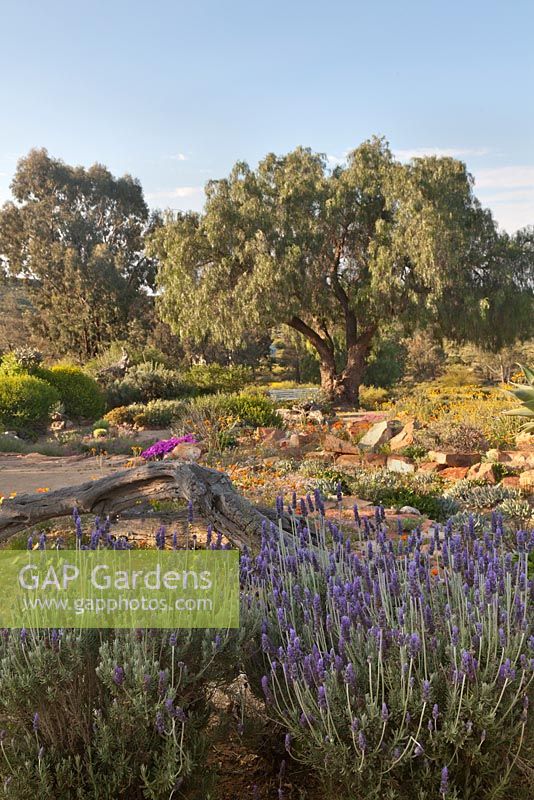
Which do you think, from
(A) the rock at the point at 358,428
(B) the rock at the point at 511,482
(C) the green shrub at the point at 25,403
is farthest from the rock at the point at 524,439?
(C) the green shrub at the point at 25,403

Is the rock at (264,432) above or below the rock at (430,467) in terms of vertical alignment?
above

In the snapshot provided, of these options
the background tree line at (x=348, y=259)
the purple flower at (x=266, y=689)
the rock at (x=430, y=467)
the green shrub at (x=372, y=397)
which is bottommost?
the green shrub at (x=372, y=397)

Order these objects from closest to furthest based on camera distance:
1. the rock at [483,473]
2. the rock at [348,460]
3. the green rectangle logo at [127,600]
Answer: the green rectangle logo at [127,600] → the rock at [483,473] → the rock at [348,460]

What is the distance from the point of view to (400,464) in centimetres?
914

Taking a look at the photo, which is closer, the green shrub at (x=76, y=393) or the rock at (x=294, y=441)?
the rock at (x=294, y=441)

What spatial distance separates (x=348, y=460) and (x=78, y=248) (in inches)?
1101

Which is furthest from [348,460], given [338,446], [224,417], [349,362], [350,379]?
[349,362]

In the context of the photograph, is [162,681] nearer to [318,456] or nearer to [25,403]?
[318,456]

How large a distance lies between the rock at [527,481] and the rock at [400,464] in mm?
1496

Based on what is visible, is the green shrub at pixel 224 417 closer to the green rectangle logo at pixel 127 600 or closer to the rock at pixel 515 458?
the rock at pixel 515 458

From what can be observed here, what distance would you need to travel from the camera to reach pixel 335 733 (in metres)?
1.91

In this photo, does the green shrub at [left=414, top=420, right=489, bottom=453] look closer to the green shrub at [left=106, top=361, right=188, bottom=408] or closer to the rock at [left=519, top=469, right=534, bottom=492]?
the rock at [left=519, top=469, right=534, bottom=492]

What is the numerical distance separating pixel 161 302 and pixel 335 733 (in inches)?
733

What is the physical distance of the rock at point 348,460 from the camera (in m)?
9.43
